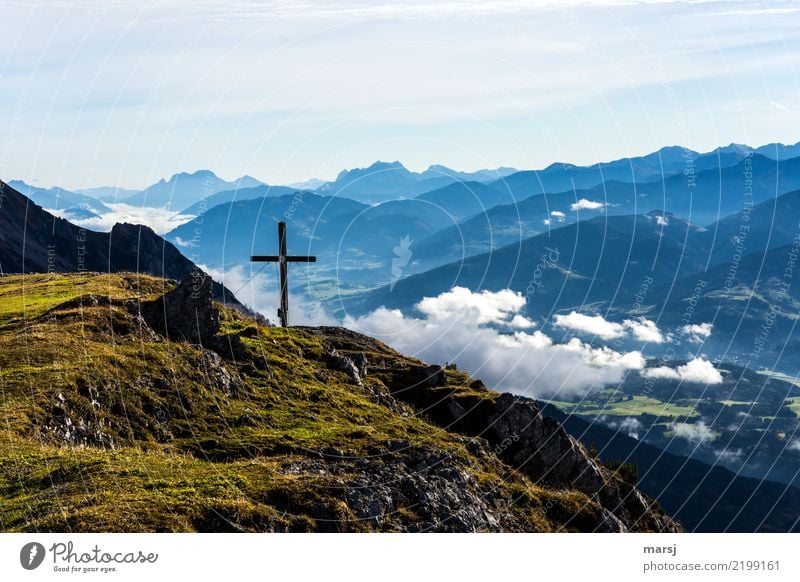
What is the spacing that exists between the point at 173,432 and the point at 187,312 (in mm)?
12647

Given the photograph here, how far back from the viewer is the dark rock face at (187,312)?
56156 mm

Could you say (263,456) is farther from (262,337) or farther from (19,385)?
(262,337)

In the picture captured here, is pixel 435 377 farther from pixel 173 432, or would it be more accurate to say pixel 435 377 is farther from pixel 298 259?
pixel 173 432

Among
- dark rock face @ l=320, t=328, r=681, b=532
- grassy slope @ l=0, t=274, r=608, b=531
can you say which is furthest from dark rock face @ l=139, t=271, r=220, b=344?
dark rock face @ l=320, t=328, r=681, b=532

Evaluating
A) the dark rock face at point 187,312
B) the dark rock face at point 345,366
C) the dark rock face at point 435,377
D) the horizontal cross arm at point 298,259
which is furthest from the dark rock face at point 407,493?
the horizontal cross arm at point 298,259

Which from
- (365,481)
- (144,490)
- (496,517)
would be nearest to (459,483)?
(496,517)

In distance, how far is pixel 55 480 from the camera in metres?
35.9

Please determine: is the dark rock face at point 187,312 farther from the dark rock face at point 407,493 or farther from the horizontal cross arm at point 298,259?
the dark rock face at point 407,493

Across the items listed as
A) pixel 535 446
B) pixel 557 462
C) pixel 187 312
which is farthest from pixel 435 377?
pixel 187 312

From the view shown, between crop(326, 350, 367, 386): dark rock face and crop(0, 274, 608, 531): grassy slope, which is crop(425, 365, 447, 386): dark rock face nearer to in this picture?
crop(0, 274, 608, 531): grassy slope

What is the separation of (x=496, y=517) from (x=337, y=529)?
1108 cm

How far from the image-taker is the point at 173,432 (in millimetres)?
45719

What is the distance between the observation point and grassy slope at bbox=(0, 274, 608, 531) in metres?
35.2
